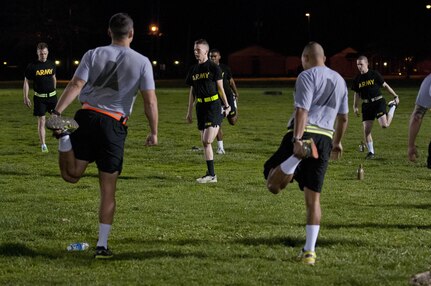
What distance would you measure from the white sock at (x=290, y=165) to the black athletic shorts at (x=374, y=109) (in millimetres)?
9995

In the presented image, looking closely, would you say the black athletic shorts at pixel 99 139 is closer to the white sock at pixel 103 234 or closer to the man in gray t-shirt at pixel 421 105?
the white sock at pixel 103 234

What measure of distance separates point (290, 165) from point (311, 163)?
1.05ft

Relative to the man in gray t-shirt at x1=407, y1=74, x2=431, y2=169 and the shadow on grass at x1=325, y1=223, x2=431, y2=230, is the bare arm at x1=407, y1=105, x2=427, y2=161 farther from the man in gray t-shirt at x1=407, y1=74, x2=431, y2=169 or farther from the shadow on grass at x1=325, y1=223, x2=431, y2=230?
the shadow on grass at x1=325, y1=223, x2=431, y2=230

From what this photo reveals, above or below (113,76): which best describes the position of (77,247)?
below

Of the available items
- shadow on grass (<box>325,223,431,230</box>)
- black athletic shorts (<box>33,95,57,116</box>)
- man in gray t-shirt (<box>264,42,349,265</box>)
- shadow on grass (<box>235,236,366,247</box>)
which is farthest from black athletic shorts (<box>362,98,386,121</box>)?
man in gray t-shirt (<box>264,42,349,265</box>)

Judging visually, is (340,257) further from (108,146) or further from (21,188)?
(21,188)

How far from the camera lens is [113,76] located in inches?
291

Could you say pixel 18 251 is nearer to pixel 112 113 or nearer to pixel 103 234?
pixel 103 234

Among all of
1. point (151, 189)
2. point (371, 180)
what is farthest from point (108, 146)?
point (371, 180)

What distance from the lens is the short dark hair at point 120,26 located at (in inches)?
290

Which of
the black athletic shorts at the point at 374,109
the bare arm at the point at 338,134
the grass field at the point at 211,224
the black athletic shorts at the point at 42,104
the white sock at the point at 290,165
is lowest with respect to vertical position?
the grass field at the point at 211,224

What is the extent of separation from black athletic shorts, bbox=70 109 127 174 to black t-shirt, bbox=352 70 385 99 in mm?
A: 9894

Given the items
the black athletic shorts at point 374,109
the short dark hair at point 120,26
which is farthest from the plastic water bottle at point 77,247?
the black athletic shorts at point 374,109

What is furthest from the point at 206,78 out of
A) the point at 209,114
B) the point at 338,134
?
the point at 338,134
